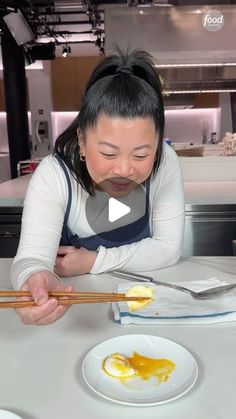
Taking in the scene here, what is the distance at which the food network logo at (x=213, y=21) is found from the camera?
11.6 feet

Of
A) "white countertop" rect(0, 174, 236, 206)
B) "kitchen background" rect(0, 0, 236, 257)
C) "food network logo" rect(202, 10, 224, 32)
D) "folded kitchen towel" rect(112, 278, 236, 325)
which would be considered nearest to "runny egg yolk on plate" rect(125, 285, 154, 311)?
"folded kitchen towel" rect(112, 278, 236, 325)

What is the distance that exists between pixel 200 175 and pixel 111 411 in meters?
2.54

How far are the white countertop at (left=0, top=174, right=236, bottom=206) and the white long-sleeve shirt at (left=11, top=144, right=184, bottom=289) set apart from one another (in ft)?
3.49

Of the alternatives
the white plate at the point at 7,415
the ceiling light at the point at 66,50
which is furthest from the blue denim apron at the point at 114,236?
the ceiling light at the point at 66,50

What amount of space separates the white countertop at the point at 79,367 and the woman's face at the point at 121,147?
1.04 ft

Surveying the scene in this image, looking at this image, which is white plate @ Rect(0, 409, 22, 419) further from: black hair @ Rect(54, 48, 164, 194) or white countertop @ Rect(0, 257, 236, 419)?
black hair @ Rect(54, 48, 164, 194)

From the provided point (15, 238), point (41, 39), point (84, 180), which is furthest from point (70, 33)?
point (84, 180)

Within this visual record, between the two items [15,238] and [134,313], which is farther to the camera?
[15,238]

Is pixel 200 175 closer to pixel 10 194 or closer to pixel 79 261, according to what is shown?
pixel 10 194

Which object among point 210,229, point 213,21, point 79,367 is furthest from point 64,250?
point 213,21

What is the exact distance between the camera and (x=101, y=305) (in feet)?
2.97

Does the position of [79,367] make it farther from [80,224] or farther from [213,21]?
[213,21]

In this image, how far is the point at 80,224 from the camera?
3.86 ft

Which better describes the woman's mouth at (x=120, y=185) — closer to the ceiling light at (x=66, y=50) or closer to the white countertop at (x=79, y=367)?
the white countertop at (x=79, y=367)
